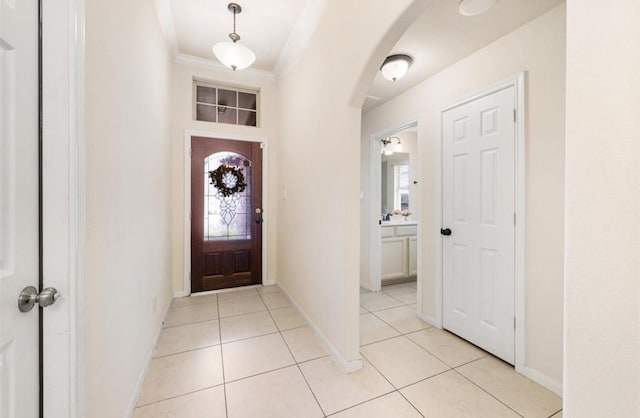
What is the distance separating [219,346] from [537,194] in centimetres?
271

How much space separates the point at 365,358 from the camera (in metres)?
1.95

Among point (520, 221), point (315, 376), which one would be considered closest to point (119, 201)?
point (315, 376)

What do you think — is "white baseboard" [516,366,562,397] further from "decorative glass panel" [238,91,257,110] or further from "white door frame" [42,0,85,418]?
"decorative glass panel" [238,91,257,110]

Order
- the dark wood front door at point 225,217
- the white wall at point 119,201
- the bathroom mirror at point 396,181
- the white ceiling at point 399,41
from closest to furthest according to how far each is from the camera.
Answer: the white wall at point 119,201, the white ceiling at point 399,41, the dark wood front door at point 225,217, the bathroom mirror at point 396,181

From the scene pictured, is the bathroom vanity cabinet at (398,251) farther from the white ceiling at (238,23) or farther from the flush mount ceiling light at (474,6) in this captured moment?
the white ceiling at (238,23)

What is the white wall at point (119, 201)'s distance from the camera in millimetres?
1011

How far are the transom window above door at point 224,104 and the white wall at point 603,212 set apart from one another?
3.44 meters

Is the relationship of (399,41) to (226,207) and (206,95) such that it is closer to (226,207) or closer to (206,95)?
(206,95)

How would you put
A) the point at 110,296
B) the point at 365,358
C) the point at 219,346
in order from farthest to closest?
the point at 219,346 < the point at 365,358 < the point at 110,296

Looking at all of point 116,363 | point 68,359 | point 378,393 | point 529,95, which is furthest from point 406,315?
point 68,359

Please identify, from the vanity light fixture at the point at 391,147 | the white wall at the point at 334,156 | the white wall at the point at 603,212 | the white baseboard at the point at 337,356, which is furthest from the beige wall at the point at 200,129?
the white wall at the point at 603,212

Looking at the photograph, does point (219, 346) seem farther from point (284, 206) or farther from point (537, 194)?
point (537, 194)

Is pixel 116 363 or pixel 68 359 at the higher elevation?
pixel 68 359

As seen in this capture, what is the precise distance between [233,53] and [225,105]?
130 centimetres
